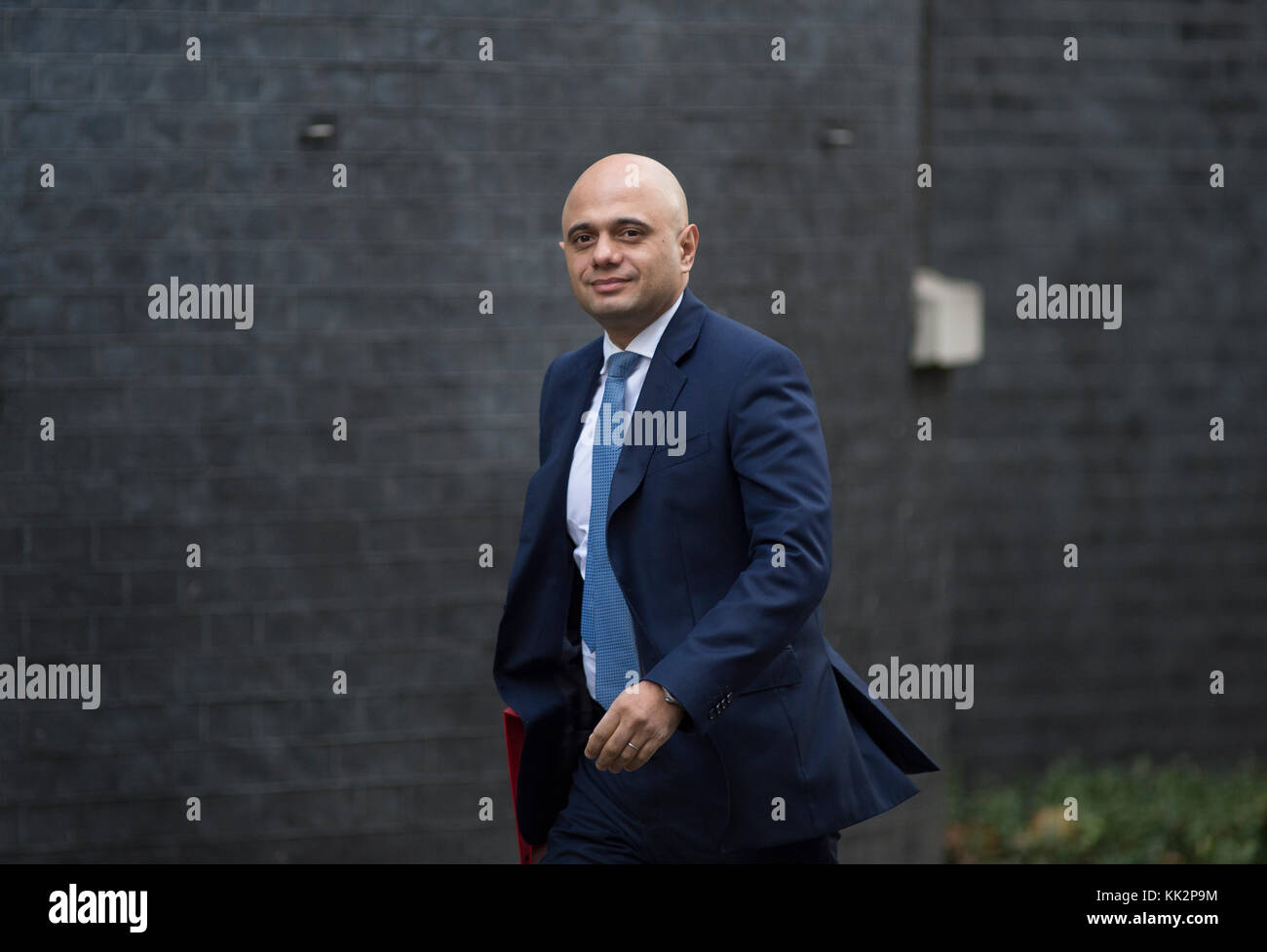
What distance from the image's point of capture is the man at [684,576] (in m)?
2.95

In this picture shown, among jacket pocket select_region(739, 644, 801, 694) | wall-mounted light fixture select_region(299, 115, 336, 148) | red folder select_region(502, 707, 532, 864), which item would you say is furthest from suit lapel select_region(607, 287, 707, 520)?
wall-mounted light fixture select_region(299, 115, 336, 148)

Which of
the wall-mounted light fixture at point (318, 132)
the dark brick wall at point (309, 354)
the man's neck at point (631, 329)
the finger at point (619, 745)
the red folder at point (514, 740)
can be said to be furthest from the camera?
the wall-mounted light fixture at point (318, 132)

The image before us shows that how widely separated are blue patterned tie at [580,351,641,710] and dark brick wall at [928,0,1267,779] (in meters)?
5.03

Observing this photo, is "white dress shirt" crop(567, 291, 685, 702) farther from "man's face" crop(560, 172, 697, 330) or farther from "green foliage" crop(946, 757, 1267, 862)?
"green foliage" crop(946, 757, 1267, 862)

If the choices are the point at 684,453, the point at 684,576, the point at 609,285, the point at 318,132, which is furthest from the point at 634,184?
the point at 318,132

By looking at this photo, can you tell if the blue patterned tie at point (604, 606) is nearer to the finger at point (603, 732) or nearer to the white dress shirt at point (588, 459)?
the white dress shirt at point (588, 459)

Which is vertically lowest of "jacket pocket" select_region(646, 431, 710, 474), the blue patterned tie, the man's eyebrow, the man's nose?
the blue patterned tie

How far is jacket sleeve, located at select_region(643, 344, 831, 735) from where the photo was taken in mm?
2832

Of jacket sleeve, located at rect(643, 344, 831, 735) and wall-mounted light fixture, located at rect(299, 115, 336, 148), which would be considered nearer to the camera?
jacket sleeve, located at rect(643, 344, 831, 735)

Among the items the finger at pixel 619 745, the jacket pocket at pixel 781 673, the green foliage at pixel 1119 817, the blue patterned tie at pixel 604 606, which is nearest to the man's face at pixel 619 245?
the blue patterned tie at pixel 604 606

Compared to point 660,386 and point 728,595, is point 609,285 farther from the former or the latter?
point 728,595

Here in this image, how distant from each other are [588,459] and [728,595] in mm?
574

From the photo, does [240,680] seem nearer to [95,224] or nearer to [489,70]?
[95,224]

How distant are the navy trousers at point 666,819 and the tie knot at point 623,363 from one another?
789mm
